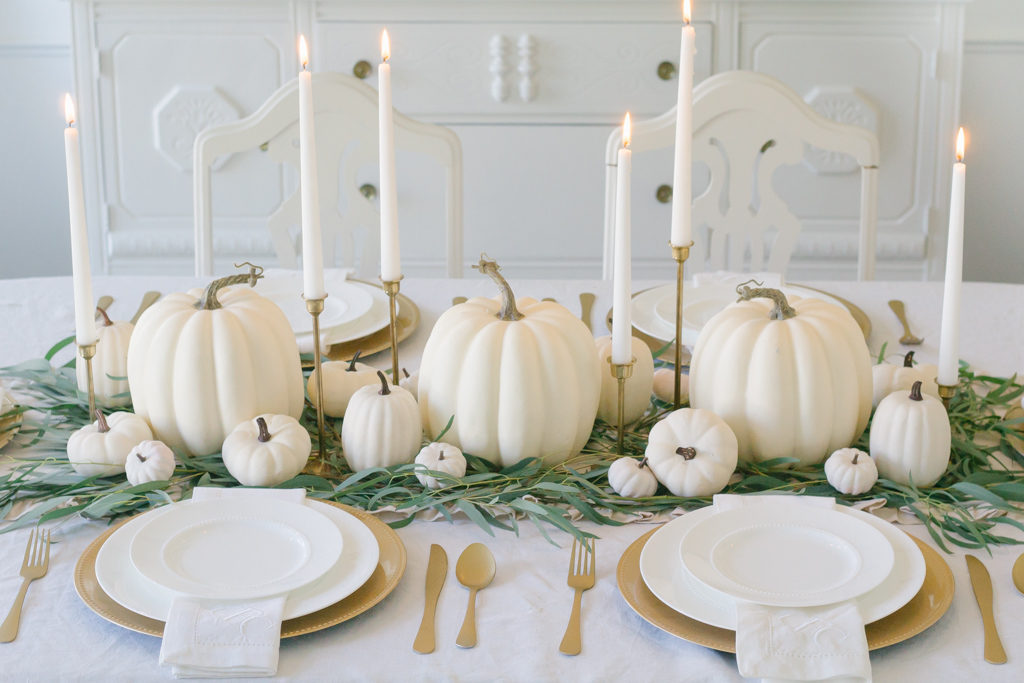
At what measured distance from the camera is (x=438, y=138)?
189 centimetres

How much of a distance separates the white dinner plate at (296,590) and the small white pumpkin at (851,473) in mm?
393

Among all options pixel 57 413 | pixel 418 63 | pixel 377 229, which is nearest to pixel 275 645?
pixel 57 413

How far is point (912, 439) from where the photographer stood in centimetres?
91

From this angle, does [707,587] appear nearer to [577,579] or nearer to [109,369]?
[577,579]

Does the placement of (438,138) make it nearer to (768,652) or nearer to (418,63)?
(418,63)

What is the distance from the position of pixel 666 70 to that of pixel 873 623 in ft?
7.50

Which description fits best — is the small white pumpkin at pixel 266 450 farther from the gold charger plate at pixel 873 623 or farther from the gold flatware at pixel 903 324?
the gold flatware at pixel 903 324

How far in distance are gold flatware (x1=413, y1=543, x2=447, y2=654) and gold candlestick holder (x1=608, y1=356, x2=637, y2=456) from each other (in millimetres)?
229

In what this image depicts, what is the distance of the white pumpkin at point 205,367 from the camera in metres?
0.97

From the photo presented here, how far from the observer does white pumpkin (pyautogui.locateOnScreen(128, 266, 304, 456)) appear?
97 centimetres

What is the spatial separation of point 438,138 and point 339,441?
96 centimetres

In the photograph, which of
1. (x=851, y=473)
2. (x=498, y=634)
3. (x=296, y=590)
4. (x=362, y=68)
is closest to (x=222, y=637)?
(x=296, y=590)

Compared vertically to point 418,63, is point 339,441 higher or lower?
lower

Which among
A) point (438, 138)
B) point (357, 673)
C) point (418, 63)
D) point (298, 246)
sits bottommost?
point (357, 673)
